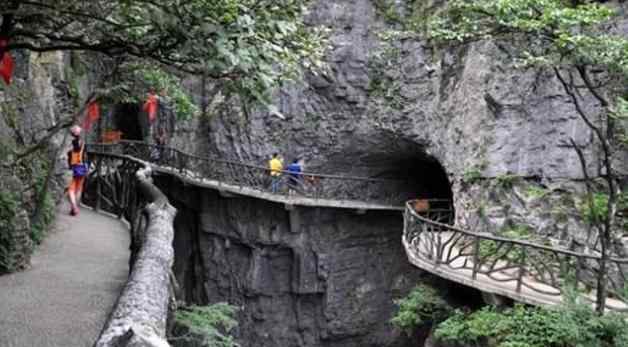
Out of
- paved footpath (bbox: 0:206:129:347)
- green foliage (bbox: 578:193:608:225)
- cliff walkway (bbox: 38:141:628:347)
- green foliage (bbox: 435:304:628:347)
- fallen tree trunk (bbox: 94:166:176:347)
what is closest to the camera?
fallen tree trunk (bbox: 94:166:176:347)

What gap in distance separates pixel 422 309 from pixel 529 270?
230cm

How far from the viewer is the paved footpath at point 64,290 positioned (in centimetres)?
460

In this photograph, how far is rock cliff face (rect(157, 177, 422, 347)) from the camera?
18.0 m

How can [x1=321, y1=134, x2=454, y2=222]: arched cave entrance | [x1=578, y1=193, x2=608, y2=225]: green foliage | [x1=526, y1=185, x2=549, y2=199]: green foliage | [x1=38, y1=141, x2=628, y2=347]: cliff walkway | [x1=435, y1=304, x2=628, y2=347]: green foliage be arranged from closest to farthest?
[x1=38, y1=141, x2=628, y2=347]: cliff walkway → [x1=435, y1=304, x2=628, y2=347]: green foliage → [x1=578, y1=193, x2=608, y2=225]: green foliage → [x1=526, y1=185, x2=549, y2=199]: green foliage → [x1=321, y1=134, x2=454, y2=222]: arched cave entrance

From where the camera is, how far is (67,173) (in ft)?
46.0

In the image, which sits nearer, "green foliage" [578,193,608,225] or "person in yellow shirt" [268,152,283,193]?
"green foliage" [578,193,608,225]

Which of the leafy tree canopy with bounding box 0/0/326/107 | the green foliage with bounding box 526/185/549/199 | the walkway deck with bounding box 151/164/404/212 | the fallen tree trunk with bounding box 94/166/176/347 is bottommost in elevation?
the fallen tree trunk with bounding box 94/166/176/347

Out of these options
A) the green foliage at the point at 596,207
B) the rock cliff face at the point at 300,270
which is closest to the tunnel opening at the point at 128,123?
the rock cliff face at the point at 300,270

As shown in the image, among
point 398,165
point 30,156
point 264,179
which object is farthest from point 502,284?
point 398,165

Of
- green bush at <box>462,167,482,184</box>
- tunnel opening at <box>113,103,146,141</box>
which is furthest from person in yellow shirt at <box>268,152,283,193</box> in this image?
tunnel opening at <box>113,103,146,141</box>

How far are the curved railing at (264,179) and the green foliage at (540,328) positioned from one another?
7898mm

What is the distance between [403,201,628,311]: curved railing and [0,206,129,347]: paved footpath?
5813 mm

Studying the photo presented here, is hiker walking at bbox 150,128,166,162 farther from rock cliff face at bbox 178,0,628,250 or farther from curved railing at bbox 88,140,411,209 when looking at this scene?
rock cliff face at bbox 178,0,628,250

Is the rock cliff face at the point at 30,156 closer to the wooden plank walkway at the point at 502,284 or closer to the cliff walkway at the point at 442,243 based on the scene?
the cliff walkway at the point at 442,243
